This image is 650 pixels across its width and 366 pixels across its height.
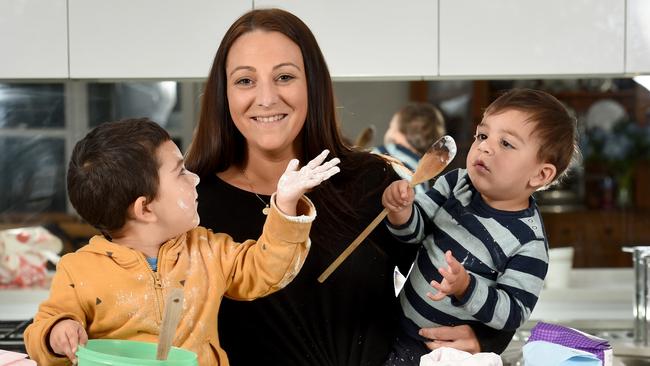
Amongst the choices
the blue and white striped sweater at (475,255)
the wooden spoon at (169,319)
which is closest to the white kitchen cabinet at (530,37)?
the blue and white striped sweater at (475,255)

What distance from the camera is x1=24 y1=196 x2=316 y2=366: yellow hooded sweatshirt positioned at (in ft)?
4.24

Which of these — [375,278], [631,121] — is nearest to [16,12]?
[375,278]

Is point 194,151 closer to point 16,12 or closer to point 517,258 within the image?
point 517,258

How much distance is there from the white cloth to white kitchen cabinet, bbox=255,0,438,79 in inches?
61.5

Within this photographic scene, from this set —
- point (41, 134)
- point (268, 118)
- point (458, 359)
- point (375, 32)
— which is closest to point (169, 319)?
point (458, 359)

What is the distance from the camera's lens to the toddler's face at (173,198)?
1325 mm

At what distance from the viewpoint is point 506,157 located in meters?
1.52

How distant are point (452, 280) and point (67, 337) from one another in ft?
1.74

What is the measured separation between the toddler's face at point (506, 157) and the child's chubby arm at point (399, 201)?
113 mm

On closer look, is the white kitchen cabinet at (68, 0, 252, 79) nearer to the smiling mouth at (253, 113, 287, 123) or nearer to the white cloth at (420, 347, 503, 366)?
the smiling mouth at (253, 113, 287, 123)

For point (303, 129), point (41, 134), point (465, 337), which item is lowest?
point (465, 337)

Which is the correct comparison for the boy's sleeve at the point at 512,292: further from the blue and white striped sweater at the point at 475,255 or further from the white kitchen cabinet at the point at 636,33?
the white kitchen cabinet at the point at 636,33

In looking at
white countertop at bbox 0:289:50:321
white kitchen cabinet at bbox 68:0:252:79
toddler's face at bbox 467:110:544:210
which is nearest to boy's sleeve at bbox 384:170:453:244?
toddler's face at bbox 467:110:544:210

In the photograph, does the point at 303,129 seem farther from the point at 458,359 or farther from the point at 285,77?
the point at 458,359
